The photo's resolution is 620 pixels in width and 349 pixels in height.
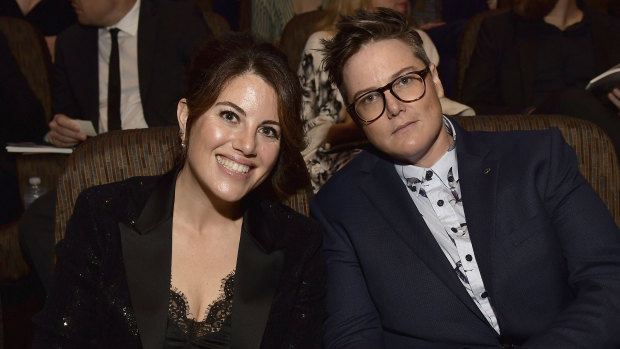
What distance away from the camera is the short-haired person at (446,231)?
1.78 m

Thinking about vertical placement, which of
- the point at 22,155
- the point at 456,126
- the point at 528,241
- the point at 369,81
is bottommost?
the point at 22,155

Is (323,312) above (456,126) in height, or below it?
below

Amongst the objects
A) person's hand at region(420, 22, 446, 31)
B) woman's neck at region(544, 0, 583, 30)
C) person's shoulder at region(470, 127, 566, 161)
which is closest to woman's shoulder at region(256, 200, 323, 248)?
person's shoulder at region(470, 127, 566, 161)

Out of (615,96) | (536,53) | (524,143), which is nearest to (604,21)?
(536,53)

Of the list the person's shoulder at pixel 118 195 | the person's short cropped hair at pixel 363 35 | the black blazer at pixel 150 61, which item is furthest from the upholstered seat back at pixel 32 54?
the person's short cropped hair at pixel 363 35

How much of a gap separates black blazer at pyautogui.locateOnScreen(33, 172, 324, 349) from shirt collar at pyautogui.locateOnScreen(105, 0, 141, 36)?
1.59m

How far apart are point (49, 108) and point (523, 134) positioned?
2310mm

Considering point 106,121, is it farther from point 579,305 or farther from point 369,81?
point 579,305

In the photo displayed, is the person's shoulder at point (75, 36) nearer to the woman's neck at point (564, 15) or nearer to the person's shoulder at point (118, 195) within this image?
the person's shoulder at point (118, 195)

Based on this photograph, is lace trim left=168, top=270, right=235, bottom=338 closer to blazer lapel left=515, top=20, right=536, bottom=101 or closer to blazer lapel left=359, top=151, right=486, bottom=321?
blazer lapel left=359, top=151, right=486, bottom=321

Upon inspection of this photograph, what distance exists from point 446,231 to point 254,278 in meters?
0.52

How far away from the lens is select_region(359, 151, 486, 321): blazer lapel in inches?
70.2

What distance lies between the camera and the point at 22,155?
10.00 ft

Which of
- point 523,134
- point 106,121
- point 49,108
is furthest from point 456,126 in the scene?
point 49,108
